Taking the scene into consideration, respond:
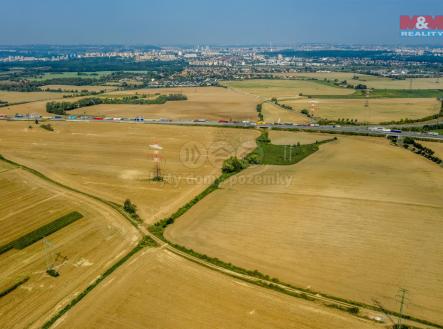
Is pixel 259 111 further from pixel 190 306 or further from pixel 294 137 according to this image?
pixel 190 306

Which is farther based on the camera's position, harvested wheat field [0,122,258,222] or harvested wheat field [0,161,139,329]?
harvested wheat field [0,122,258,222]

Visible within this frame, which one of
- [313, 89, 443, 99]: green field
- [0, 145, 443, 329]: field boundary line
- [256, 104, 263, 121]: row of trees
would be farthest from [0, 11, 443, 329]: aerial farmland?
[313, 89, 443, 99]: green field

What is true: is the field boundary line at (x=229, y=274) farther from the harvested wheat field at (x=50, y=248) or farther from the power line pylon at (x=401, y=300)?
the harvested wheat field at (x=50, y=248)

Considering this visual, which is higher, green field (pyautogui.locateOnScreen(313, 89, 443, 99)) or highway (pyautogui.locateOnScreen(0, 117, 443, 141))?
green field (pyautogui.locateOnScreen(313, 89, 443, 99))

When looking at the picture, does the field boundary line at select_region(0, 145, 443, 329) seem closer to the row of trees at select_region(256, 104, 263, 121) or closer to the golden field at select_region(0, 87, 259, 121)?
the row of trees at select_region(256, 104, 263, 121)

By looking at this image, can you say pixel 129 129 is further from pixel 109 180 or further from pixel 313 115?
pixel 313 115

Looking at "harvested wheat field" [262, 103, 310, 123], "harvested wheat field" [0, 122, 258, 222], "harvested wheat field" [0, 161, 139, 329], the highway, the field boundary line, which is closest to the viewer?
the field boundary line

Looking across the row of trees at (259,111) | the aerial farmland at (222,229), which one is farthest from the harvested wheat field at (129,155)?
the row of trees at (259,111)

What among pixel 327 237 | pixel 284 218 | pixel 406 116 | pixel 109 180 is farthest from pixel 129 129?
pixel 406 116

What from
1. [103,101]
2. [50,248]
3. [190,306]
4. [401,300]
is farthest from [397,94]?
[50,248]
